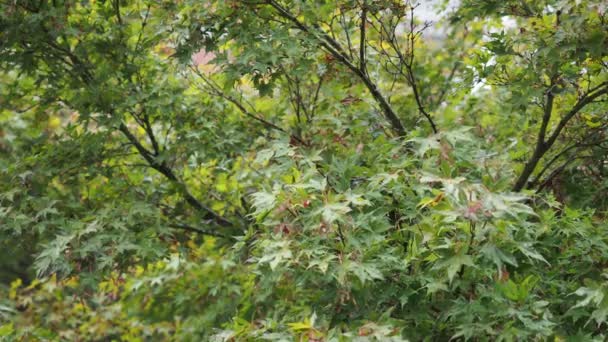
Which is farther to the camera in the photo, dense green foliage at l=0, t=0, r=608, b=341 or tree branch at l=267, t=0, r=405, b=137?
tree branch at l=267, t=0, r=405, b=137

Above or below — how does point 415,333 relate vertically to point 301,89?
below

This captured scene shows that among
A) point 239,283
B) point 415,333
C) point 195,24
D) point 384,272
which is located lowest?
point 415,333

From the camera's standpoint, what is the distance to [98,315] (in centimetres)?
632

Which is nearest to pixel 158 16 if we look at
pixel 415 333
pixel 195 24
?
pixel 195 24

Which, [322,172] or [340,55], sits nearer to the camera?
[322,172]

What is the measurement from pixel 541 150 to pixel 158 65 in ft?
8.11

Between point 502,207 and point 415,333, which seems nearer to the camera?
point 502,207

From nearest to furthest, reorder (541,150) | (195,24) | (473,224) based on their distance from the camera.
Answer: (473,224), (195,24), (541,150)

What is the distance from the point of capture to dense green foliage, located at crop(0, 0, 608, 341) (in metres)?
2.61

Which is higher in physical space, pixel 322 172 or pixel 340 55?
pixel 340 55

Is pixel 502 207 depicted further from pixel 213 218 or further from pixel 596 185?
pixel 213 218

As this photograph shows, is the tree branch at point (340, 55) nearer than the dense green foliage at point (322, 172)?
No

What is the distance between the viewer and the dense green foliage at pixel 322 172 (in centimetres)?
261

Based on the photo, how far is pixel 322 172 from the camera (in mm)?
2980
